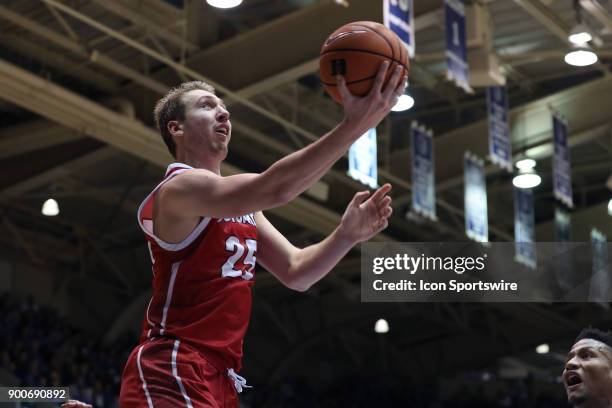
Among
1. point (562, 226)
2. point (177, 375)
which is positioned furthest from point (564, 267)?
point (562, 226)

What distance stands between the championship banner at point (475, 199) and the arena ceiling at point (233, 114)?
0.79 metres

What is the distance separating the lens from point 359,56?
12.2 feet

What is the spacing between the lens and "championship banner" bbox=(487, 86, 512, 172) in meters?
15.9

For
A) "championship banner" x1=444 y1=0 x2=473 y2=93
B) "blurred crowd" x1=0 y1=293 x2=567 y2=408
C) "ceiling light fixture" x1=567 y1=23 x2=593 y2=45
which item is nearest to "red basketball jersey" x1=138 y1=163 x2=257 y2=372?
"blurred crowd" x1=0 y1=293 x2=567 y2=408

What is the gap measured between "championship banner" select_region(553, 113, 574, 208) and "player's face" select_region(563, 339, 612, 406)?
12.8m

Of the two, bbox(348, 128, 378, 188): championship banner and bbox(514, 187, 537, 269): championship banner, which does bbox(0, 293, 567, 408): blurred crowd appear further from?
bbox(514, 187, 537, 269): championship banner

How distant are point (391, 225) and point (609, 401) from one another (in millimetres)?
19313

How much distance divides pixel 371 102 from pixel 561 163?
14595 mm

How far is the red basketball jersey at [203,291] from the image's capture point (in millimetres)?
3918

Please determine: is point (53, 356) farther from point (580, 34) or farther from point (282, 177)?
point (282, 177)

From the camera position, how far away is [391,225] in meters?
23.8

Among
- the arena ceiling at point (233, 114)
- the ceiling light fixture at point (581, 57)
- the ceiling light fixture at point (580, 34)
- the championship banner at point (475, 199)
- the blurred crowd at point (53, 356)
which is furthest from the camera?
the blurred crowd at point (53, 356)

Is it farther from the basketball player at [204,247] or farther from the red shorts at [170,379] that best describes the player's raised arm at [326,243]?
the red shorts at [170,379]

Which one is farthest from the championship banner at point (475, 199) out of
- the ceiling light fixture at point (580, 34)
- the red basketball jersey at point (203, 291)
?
the red basketball jersey at point (203, 291)
